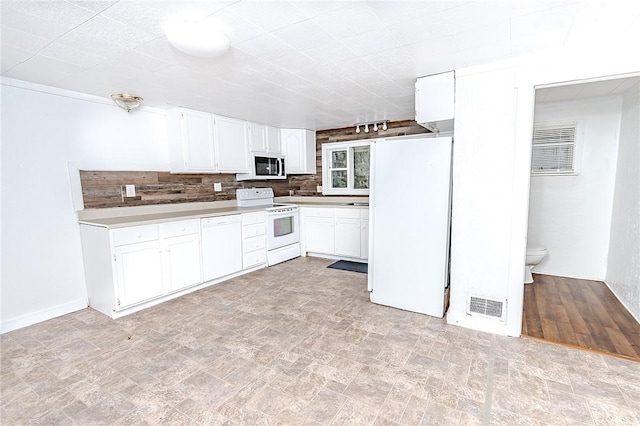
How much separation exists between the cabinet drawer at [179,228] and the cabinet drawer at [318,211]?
190 cm

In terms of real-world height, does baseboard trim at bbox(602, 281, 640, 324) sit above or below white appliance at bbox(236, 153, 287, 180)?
below

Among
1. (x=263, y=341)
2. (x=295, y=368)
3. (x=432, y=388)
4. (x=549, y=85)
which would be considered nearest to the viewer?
(x=432, y=388)

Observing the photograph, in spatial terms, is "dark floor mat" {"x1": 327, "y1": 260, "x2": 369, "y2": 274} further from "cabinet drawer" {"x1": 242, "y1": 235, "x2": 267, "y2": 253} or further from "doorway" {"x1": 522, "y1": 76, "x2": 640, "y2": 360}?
"doorway" {"x1": 522, "y1": 76, "x2": 640, "y2": 360}

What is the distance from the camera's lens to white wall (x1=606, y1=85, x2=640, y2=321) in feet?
9.23

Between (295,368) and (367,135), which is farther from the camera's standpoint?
(367,135)

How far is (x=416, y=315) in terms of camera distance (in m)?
2.87

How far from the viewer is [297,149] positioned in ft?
17.1

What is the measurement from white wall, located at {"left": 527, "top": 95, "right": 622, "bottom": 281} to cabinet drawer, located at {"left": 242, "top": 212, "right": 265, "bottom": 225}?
3.64 metres

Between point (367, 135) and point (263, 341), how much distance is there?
3.68 metres

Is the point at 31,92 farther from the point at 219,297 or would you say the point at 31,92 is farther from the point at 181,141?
the point at 219,297

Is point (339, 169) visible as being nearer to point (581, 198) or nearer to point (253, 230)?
point (253, 230)

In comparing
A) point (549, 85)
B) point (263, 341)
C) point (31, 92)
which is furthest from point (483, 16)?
point (31, 92)

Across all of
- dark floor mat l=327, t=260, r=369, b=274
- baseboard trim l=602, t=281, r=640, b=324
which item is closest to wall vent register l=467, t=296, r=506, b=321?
baseboard trim l=602, t=281, r=640, b=324

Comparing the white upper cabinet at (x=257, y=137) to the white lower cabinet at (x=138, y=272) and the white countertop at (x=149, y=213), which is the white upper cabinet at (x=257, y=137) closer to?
the white countertop at (x=149, y=213)
